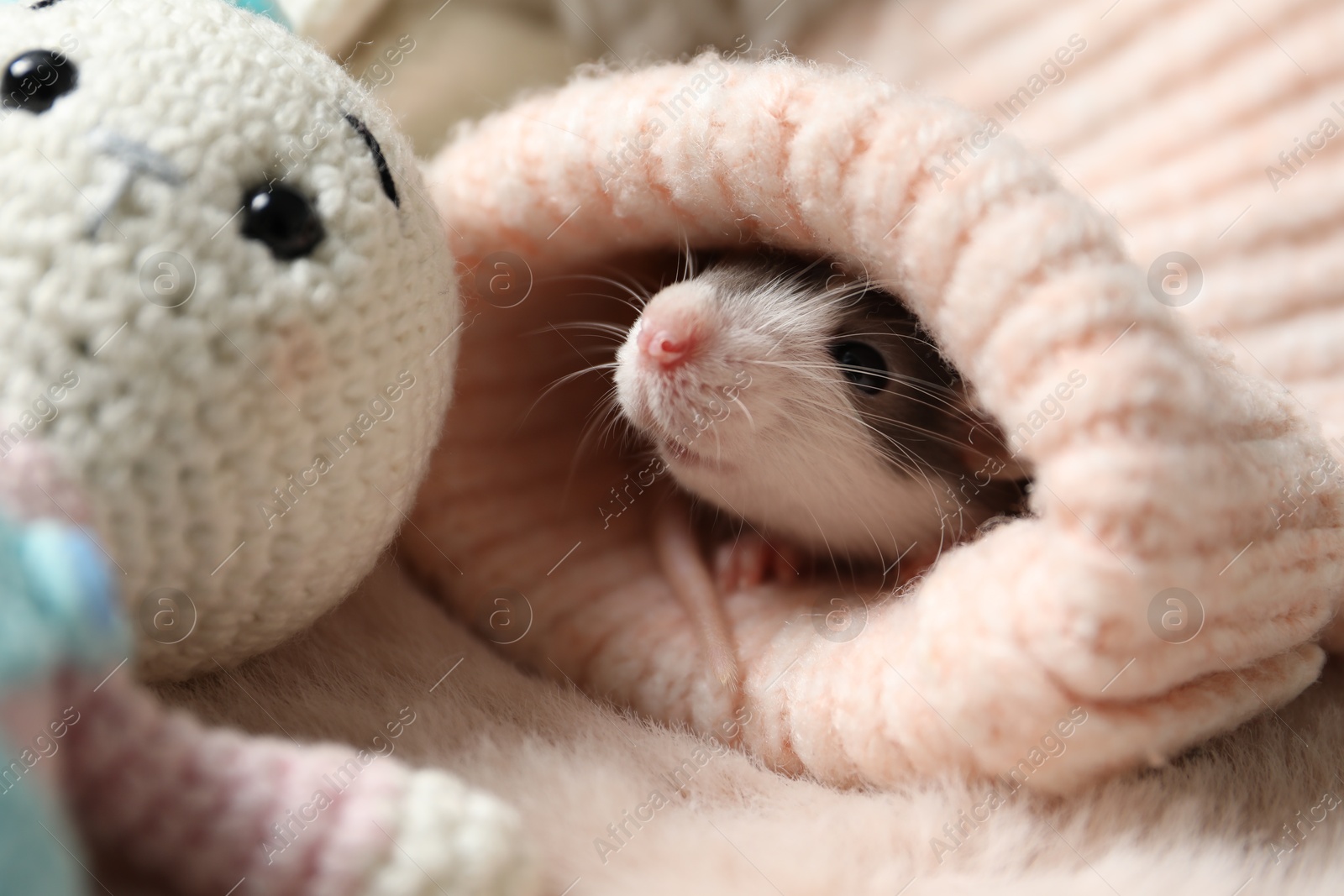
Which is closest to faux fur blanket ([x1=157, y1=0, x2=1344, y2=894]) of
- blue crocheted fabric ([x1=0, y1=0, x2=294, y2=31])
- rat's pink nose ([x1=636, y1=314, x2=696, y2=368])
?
rat's pink nose ([x1=636, y1=314, x2=696, y2=368])

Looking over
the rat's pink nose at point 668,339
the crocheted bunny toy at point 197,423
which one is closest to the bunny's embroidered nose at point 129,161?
the crocheted bunny toy at point 197,423

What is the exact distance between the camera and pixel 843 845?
0.76 metres

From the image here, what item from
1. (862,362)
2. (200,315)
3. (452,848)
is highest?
(200,315)

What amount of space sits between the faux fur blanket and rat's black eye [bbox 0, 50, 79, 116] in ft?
1.48

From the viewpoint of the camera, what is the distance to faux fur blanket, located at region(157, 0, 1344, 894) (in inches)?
28.6

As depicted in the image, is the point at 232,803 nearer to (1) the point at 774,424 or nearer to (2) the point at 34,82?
(2) the point at 34,82

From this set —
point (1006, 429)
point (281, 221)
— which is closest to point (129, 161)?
point (281, 221)

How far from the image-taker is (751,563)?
1249 mm

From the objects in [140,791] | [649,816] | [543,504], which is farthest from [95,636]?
[543,504]

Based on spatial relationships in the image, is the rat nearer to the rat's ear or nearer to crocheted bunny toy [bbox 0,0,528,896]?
the rat's ear

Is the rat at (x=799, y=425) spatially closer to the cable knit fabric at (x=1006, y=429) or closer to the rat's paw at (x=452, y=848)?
the cable knit fabric at (x=1006, y=429)

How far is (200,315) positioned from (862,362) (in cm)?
76

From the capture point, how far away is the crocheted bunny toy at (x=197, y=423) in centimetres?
58

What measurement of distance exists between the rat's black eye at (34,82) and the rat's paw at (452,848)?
0.52 m
